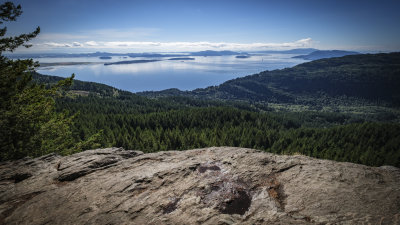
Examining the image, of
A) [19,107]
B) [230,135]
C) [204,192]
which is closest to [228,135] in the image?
[230,135]

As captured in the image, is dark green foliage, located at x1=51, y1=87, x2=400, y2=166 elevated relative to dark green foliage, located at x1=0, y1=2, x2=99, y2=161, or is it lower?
lower

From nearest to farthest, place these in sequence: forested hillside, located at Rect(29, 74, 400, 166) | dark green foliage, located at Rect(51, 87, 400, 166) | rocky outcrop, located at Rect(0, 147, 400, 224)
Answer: rocky outcrop, located at Rect(0, 147, 400, 224)
forested hillside, located at Rect(29, 74, 400, 166)
dark green foliage, located at Rect(51, 87, 400, 166)

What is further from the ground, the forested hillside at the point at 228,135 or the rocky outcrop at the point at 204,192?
the rocky outcrop at the point at 204,192

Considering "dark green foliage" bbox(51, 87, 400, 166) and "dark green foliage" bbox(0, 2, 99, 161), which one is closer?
"dark green foliage" bbox(0, 2, 99, 161)

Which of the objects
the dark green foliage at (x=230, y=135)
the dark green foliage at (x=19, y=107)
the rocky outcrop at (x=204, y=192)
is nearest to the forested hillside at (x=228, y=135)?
the dark green foliage at (x=230, y=135)

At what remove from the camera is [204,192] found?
873 centimetres

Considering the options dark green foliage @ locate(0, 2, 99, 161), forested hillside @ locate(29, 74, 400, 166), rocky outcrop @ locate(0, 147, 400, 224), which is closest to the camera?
rocky outcrop @ locate(0, 147, 400, 224)

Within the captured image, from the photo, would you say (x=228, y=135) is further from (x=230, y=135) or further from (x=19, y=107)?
(x=19, y=107)

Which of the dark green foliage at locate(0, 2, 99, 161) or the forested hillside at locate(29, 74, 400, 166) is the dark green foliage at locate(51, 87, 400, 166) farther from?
the dark green foliage at locate(0, 2, 99, 161)

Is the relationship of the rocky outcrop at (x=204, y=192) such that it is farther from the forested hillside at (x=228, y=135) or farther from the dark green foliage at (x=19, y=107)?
the forested hillside at (x=228, y=135)

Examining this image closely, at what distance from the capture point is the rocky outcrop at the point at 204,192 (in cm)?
701

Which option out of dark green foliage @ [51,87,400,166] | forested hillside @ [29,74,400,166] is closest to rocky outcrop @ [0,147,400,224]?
dark green foliage @ [51,87,400,166]

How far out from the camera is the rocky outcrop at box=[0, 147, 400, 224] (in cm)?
701

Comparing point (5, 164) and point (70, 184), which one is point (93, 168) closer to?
point (70, 184)
